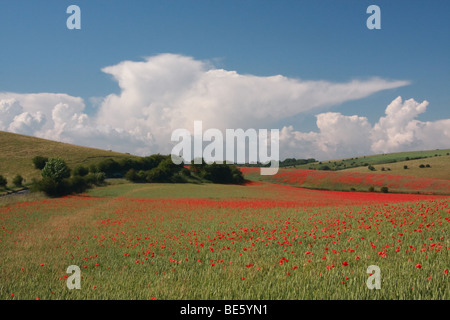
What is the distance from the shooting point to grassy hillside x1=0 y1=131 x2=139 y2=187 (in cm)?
6906

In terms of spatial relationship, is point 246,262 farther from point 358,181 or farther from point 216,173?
point 216,173

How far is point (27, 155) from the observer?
82125 mm

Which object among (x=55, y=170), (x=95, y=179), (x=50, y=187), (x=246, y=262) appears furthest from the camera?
(x=95, y=179)

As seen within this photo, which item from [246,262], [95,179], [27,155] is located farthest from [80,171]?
[246,262]

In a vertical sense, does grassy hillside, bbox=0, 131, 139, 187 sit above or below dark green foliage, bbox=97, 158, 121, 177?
above

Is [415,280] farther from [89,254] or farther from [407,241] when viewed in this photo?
[89,254]

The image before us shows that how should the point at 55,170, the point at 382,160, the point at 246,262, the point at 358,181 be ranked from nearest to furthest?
the point at 246,262, the point at 55,170, the point at 358,181, the point at 382,160

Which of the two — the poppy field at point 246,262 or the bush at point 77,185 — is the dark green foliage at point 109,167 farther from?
the poppy field at point 246,262

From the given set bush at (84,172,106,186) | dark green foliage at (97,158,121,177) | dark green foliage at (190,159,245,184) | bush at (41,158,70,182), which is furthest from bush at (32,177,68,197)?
dark green foliage at (190,159,245,184)

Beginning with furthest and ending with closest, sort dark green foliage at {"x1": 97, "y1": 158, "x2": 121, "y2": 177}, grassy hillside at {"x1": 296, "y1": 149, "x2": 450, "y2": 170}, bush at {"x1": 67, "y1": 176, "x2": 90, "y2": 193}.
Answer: grassy hillside at {"x1": 296, "y1": 149, "x2": 450, "y2": 170}
dark green foliage at {"x1": 97, "y1": 158, "x2": 121, "y2": 177}
bush at {"x1": 67, "y1": 176, "x2": 90, "y2": 193}

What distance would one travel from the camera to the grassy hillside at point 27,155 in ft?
227

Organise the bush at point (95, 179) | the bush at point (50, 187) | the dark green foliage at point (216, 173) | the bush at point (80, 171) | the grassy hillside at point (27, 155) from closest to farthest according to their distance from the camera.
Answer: the bush at point (50, 187) < the bush at point (95, 179) < the bush at point (80, 171) < the grassy hillside at point (27, 155) < the dark green foliage at point (216, 173)

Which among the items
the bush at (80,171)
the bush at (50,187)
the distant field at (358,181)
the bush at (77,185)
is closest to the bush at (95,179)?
the bush at (77,185)

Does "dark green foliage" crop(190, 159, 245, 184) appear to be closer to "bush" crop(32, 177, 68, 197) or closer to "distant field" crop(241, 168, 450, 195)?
"distant field" crop(241, 168, 450, 195)
